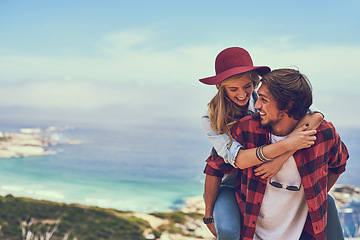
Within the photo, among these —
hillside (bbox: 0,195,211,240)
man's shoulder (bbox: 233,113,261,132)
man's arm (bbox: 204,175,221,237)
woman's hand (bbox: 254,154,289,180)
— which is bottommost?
hillside (bbox: 0,195,211,240)

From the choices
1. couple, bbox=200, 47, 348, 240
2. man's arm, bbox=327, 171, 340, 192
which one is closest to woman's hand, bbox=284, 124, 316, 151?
couple, bbox=200, 47, 348, 240

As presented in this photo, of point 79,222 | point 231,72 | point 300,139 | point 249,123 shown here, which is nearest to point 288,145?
point 300,139

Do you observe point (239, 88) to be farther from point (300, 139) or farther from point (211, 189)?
point (211, 189)

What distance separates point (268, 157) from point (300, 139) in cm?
20

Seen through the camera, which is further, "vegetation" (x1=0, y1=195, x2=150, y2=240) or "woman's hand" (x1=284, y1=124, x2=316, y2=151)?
"vegetation" (x1=0, y1=195, x2=150, y2=240)

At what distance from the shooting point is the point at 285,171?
2.31m

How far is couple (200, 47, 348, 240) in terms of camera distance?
2.21m

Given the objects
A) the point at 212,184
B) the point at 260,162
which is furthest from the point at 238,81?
the point at 212,184

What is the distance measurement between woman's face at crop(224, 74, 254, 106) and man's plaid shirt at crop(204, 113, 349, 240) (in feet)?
0.45

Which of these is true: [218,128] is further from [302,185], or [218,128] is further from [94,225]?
[94,225]

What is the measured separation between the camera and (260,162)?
225cm

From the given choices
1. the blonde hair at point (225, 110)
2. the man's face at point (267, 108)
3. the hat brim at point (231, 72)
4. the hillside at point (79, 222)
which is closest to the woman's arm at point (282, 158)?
the man's face at point (267, 108)

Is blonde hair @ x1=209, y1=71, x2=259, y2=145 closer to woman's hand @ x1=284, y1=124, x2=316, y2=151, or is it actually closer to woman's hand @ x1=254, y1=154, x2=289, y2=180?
woman's hand @ x1=254, y1=154, x2=289, y2=180

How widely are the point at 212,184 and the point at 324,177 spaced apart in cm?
67
